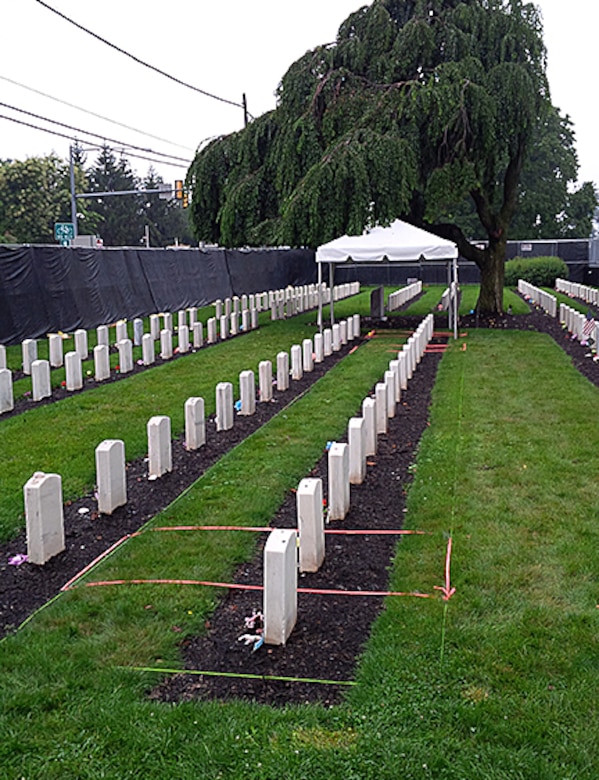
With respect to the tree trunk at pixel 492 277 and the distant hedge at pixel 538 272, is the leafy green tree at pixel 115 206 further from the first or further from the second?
the tree trunk at pixel 492 277

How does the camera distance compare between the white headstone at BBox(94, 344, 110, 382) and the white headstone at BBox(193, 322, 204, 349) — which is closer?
the white headstone at BBox(94, 344, 110, 382)

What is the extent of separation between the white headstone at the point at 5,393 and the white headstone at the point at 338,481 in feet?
19.7

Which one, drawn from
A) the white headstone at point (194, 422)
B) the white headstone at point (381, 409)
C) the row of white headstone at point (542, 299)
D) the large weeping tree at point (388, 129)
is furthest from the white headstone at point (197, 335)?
the row of white headstone at point (542, 299)

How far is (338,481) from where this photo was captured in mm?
6234

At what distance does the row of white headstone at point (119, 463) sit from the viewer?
Result: 5512 millimetres

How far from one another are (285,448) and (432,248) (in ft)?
33.2

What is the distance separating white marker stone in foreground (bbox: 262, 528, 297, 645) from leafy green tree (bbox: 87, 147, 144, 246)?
78.6 metres

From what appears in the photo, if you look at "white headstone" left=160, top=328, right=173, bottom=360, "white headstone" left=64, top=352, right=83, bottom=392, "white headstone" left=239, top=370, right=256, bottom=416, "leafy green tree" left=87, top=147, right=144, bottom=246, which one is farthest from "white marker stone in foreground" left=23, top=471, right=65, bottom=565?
"leafy green tree" left=87, top=147, right=144, bottom=246

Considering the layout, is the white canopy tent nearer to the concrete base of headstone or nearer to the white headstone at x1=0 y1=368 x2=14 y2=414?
the concrete base of headstone

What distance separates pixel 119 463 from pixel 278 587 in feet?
8.47

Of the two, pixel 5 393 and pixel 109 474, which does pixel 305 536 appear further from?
pixel 5 393

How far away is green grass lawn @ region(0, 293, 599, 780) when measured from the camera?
3434 mm

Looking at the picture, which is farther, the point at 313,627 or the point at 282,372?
the point at 282,372

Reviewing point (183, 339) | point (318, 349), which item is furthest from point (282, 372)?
point (183, 339)
